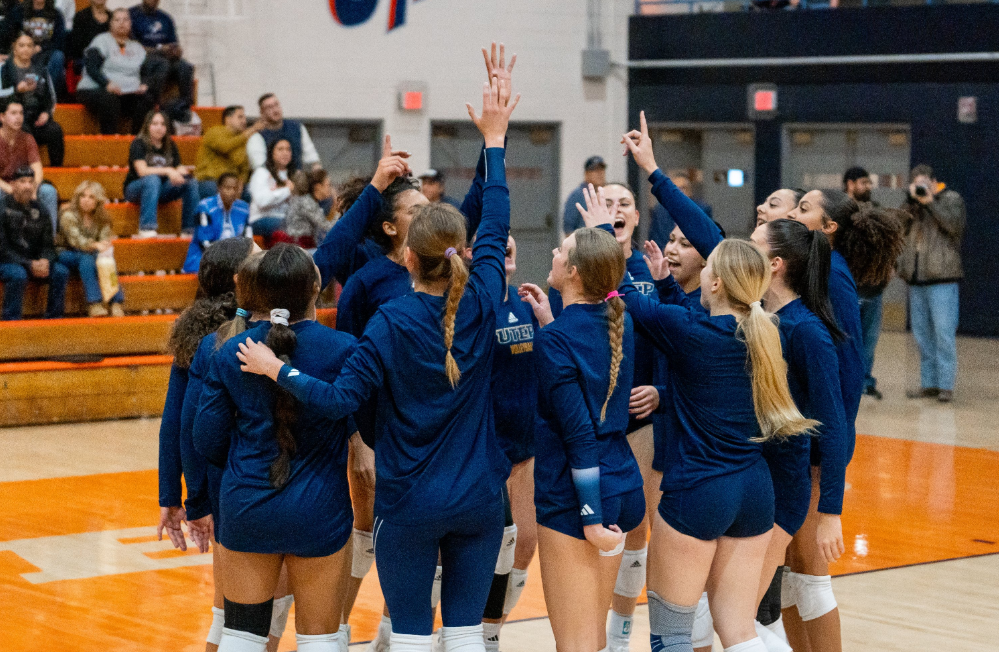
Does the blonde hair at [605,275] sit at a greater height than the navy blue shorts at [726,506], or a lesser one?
greater

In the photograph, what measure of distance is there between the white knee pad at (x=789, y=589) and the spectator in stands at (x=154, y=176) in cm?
887

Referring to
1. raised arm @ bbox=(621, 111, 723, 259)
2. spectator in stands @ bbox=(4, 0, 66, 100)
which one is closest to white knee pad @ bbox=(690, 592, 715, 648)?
raised arm @ bbox=(621, 111, 723, 259)

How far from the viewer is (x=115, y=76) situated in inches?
499

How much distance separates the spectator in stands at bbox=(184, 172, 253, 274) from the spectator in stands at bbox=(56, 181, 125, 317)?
35.9 inches

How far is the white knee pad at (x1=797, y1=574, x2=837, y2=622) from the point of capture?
4.07 metres

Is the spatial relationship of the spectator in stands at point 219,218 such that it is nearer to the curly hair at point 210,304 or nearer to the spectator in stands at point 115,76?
the spectator in stands at point 115,76

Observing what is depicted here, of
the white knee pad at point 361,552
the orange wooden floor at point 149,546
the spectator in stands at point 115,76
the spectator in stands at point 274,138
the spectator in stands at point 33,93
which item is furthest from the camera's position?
the spectator in stands at point 115,76

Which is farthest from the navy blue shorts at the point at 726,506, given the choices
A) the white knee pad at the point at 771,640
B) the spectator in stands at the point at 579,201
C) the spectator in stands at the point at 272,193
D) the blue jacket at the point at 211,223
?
the spectator in stands at the point at 272,193

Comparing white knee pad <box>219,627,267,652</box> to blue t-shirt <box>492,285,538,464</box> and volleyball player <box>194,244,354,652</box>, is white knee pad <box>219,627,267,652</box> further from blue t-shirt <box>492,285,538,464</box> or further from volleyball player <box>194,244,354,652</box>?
blue t-shirt <box>492,285,538,464</box>

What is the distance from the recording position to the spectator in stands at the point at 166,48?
12.8 m

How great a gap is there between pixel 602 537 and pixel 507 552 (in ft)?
2.97

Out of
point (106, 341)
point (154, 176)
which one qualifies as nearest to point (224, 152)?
point (154, 176)

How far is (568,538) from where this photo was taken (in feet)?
11.5

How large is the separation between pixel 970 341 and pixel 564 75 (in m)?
6.24
